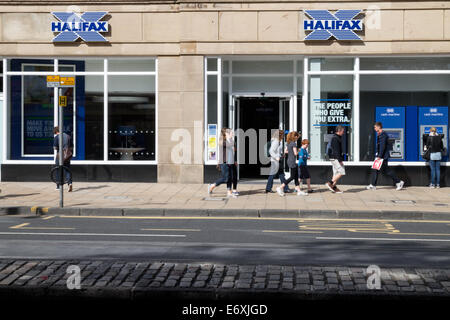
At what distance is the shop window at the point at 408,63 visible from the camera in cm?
1775

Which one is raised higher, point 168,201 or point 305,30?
point 305,30

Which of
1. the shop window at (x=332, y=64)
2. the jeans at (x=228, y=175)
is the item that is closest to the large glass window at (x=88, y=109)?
the jeans at (x=228, y=175)

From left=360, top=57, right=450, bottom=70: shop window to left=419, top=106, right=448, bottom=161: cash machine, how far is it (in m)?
1.21

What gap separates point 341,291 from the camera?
17.6ft

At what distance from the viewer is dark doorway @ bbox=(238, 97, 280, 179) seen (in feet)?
62.1

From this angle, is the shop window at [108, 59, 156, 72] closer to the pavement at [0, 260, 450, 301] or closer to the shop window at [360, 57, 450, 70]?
the shop window at [360, 57, 450, 70]

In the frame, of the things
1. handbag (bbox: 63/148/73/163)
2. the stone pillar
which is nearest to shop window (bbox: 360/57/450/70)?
the stone pillar

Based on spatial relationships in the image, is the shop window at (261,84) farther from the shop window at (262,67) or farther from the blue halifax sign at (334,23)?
the blue halifax sign at (334,23)

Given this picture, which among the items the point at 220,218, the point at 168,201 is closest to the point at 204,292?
the point at 220,218

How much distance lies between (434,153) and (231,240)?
379 inches

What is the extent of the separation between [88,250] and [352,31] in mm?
11863

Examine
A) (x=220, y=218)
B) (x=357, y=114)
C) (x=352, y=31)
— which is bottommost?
(x=220, y=218)

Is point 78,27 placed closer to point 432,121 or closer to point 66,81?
point 66,81
